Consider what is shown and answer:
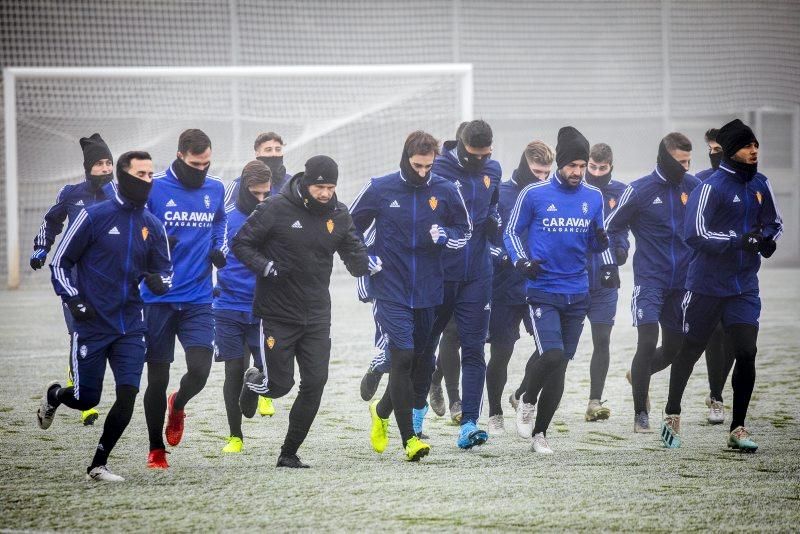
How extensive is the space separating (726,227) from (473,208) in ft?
5.50

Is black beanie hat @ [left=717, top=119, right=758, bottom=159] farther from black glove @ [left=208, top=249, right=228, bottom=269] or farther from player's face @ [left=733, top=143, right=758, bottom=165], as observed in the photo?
black glove @ [left=208, top=249, right=228, bottom=269]

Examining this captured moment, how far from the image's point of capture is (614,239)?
915cm

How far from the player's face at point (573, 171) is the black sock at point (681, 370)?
1290 mm

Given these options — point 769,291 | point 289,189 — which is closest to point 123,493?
point 289,189

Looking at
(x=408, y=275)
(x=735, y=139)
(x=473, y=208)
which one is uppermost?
(x=735, y=139)

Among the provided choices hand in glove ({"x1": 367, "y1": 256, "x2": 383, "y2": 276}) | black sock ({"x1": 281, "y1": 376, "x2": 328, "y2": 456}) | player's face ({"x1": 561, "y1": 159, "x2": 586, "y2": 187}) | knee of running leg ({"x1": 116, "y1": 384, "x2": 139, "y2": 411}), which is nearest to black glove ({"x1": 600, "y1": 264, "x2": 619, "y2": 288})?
player's face ({"x1": 561, "y1": 159, "x2": 586, "y2": 187})

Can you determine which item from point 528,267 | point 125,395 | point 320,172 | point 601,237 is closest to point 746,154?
point 601,237

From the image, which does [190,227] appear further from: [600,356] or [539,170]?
[600,356]

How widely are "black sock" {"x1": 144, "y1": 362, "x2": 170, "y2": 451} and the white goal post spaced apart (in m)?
13.7

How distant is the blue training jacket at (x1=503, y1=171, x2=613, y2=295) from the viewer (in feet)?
26.6

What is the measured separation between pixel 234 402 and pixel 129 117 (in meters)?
17.5

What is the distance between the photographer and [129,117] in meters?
24.7

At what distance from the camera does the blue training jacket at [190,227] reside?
7602mm

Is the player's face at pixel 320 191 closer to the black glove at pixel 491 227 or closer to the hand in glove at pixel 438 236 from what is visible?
the hand in glove at pixel 438 236
